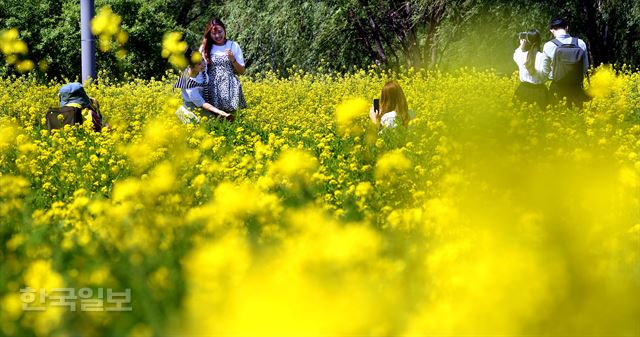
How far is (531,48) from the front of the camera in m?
9.77

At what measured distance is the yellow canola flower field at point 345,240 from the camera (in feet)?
7.44

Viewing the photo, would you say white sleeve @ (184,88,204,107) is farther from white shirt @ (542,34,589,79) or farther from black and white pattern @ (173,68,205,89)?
white shirt @ (542,34,589,79)

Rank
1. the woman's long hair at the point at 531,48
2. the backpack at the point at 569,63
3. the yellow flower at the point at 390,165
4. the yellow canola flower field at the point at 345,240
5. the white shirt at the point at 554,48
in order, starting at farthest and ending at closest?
the woman's long hair at the point at 531,48 → the white shirt at the point at 554,48 → the backpack at the point at 569,63 → the yellow flower at the point at 390,165 → the yellow canola flower field at the point at 345,240

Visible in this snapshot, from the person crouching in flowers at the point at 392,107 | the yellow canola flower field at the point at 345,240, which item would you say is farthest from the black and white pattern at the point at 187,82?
the yellow canola flower field at the point at 345,240

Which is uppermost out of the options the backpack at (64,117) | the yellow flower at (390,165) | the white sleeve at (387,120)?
the backpack at (64,117)

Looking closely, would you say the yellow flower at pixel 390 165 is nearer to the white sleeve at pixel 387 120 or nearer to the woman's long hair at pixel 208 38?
the white sleeve at pixel 387 120

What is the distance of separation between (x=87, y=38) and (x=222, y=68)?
3381 mm

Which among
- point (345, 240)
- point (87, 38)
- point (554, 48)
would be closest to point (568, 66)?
point (554, 48)

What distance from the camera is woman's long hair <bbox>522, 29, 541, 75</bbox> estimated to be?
31.8 ft

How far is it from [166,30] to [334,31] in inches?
629

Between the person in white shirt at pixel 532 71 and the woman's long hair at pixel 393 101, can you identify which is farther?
the person in white shirt at pixel 532 71

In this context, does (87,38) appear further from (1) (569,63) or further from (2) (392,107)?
(1) (569,63)

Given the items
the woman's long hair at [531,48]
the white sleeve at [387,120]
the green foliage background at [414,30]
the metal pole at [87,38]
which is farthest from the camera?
the green foliage background at [414,30]

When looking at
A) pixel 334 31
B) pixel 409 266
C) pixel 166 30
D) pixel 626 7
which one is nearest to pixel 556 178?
pixel 409 266
